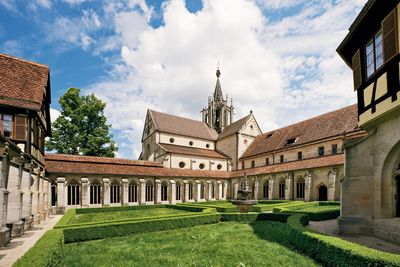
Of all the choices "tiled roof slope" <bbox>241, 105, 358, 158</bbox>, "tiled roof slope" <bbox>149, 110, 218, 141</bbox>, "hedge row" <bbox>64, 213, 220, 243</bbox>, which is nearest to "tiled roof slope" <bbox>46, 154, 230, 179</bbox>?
"tiled roof slope" <bbox>149, 110, 218, 141</bbox>

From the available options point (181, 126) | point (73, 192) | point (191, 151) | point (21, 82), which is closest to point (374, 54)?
point (21, 82)

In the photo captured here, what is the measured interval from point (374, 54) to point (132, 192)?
83.0 feet

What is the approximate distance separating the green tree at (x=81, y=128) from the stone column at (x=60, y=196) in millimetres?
10189

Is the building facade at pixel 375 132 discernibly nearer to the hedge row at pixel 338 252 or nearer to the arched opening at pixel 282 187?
the hedge row at pixel 338 252

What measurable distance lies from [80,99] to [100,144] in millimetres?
7135

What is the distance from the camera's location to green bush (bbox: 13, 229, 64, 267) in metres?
5.78

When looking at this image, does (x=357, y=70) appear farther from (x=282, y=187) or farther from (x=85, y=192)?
(x=85, y=192)

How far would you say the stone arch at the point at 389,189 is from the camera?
28.5 feet

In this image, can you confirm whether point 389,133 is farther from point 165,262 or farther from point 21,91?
point 21,91

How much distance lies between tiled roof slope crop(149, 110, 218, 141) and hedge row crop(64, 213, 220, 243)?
22.5 metres

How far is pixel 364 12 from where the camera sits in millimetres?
9070

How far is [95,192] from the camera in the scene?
25.0m

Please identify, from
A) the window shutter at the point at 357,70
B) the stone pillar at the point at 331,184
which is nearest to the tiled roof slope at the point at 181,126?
the stone pillar at the point at 331,184

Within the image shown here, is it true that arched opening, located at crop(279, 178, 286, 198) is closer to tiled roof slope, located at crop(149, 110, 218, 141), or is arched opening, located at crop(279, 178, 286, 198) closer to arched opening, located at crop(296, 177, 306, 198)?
arched opening, located at crop(296, 177, 306, 198)
